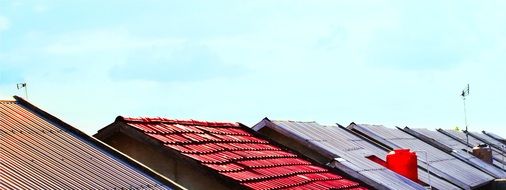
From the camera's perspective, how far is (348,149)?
16547 millimetres

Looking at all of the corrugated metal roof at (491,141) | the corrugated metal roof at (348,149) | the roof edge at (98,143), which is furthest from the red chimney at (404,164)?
the corrugated metal roof at (491,141)

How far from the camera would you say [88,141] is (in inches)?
382

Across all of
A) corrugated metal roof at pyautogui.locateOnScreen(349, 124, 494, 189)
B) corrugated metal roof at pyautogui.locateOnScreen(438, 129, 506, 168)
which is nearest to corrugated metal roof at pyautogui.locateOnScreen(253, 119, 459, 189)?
corrugated metal roof at pyautogui.locateOnScreen(349, 124, 494, 189)

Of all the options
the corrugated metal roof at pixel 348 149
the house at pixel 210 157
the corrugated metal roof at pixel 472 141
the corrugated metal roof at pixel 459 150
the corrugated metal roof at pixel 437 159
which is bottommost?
the house at pixel 210 157

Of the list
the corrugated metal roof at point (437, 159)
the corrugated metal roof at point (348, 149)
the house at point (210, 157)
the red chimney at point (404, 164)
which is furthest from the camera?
the corrugated metal roof at point (437, 159)

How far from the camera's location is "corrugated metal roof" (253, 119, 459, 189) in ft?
48.7

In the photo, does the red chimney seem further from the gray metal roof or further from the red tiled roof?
the gray metal roof

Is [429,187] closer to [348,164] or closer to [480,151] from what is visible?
[348,164]

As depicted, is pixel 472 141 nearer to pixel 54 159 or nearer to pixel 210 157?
pixel 210 157

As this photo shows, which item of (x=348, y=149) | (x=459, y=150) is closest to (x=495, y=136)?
(x=459, y=150)

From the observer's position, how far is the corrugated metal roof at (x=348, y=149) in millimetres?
14836

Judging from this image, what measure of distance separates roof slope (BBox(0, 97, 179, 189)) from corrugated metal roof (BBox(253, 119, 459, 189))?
5668mm

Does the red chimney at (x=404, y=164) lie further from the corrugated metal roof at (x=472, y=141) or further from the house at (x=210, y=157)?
the corrugated metal roof at (x=472, y=141)

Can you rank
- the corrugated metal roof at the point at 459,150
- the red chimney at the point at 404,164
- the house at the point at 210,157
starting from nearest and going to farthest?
the house at the point at 210,157 → the red chimney at the point at 404,164 → the corrugated metal roof at the point at 459,150
